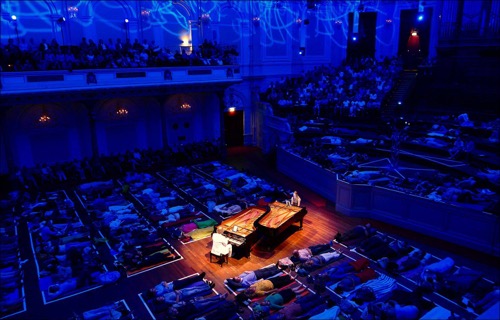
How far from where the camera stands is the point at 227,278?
9.91 metres

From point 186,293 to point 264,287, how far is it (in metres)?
1.78

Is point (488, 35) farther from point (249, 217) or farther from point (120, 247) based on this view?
point (120, 247)

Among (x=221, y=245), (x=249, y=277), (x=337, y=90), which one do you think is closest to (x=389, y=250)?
(x=249, y=277)

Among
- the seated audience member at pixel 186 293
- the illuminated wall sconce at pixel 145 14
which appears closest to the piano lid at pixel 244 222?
the seated audience member at pixel 186 293

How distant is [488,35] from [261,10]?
1169cm

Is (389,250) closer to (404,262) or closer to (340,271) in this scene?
(404,262)

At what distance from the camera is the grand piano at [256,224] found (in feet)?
34.8

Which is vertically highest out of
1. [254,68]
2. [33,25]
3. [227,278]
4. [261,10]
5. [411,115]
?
[261,10]

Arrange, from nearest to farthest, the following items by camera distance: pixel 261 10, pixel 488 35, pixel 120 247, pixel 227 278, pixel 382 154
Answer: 1. pixel 227 278
2. pixel 120 247
3. pixel 382 154
4. pixel 488 35
5. pixel 261 10

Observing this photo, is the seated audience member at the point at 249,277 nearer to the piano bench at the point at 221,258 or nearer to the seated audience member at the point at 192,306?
the seated audience member at the point at 192,306

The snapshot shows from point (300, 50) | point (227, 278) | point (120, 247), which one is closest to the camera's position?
point (227, 278)

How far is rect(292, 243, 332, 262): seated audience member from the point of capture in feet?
34.4

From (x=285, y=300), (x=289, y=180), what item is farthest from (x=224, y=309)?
(x=289, y=180)

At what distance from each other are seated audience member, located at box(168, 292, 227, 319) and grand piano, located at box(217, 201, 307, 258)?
192 centimetres
